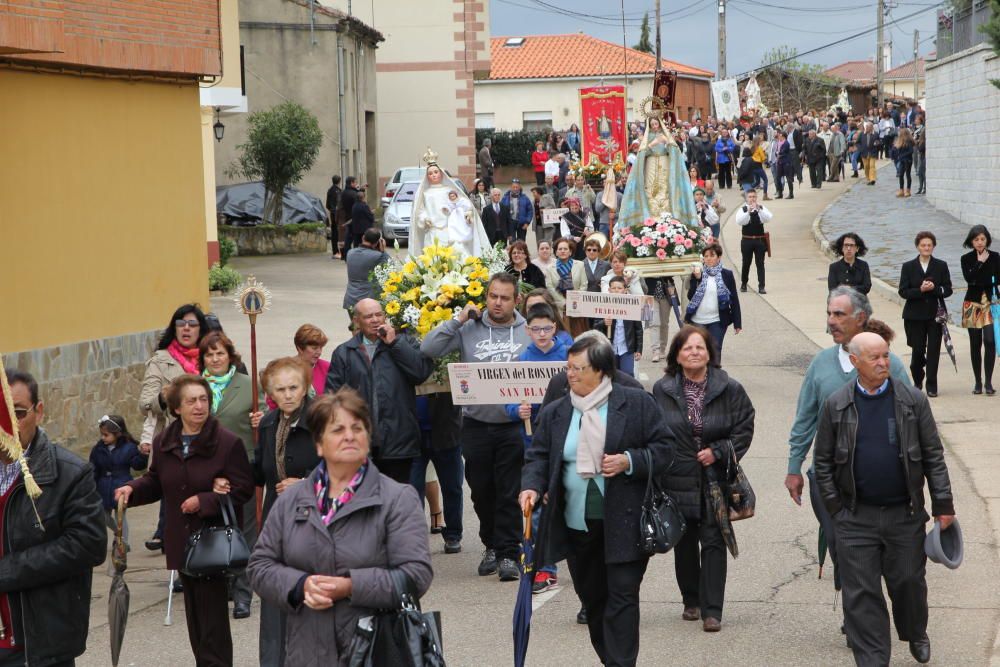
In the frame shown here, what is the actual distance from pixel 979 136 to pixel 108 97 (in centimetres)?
2252

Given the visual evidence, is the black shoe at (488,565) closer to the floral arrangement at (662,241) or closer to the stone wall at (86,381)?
the stone wall at (86,381)

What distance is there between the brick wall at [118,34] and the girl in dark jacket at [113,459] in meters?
3.25

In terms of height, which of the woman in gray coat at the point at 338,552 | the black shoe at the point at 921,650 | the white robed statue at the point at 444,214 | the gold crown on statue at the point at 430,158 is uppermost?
the gold crown on statue at the point at 430,158

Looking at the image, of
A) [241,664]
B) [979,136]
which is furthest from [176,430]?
[979,136]

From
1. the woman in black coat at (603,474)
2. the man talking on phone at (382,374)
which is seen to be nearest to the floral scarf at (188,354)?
the man talking on phone at (382,374)

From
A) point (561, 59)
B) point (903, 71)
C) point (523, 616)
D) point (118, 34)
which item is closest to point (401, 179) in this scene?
point (118, 34)

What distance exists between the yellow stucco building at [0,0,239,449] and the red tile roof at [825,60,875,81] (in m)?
121

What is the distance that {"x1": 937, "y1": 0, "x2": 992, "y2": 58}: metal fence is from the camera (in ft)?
100

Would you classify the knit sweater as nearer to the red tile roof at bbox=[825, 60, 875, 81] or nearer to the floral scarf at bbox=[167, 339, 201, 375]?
the floral scarf at bbox=[167, 339, 201, 375]

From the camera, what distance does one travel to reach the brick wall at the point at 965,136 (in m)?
29.6

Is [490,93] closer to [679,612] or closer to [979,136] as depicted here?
[979,136]

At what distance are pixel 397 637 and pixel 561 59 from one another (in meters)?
76.5

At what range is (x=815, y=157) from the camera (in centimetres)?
4456

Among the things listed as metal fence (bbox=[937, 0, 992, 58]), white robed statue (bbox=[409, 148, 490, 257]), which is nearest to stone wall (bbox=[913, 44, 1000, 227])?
metal fence (bbox=[937, 0, 992, 58])
